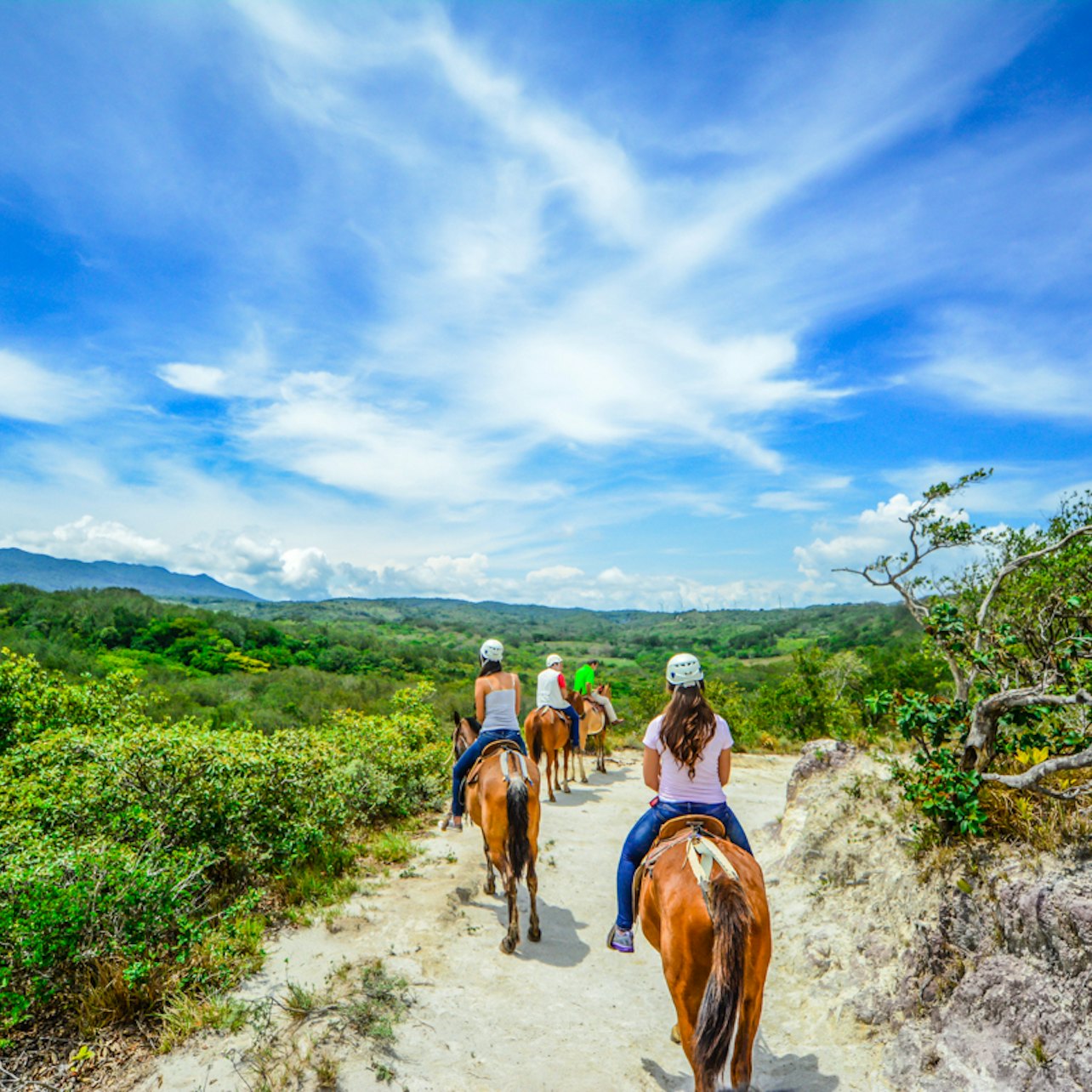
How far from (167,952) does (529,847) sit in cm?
346

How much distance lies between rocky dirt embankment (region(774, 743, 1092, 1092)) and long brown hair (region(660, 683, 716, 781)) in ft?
8.20

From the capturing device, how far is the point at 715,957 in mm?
3703

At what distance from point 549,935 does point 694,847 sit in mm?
3553

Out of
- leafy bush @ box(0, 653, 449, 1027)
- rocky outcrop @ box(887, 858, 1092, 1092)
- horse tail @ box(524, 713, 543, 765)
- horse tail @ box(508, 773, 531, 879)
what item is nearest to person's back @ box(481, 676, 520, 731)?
horse tail @ box(508, 773, 531, 879)

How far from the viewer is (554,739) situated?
12.0m

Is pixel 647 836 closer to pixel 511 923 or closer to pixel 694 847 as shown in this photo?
pixel 694 847

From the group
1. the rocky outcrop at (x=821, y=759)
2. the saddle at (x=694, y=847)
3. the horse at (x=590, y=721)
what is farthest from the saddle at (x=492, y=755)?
the horse at (x=590, y=721)

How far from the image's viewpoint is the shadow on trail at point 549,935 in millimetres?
6484

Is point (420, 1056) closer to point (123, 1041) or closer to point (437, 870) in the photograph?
point (123, 1041)

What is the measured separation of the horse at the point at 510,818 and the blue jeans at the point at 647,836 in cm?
147

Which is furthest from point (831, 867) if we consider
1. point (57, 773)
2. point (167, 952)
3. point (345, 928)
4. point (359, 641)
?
point (359, 641)

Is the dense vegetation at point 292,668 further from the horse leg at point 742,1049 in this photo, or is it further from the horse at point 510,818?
the horse leg at point 742,1049

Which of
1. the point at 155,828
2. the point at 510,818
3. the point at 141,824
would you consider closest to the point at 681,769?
the point at 510,818

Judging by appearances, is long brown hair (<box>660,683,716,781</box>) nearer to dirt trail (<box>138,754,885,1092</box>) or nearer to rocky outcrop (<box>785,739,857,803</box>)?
dirt trail (<box>138,754,885,1092</box>)
